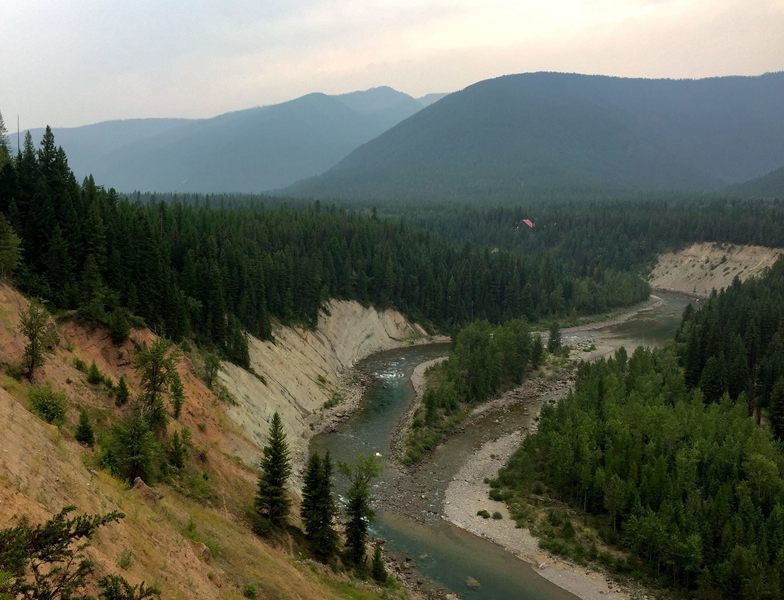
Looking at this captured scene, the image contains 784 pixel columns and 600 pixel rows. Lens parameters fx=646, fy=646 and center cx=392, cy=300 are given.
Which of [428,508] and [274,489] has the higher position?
[274,489]

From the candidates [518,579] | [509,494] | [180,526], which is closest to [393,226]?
[509,494]

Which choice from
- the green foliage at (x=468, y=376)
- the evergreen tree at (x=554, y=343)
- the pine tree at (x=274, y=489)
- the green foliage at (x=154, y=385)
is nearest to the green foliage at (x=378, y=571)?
the pine tree at (x=274, y=489)

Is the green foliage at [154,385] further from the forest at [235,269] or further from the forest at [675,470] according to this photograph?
the forest at [675,470]

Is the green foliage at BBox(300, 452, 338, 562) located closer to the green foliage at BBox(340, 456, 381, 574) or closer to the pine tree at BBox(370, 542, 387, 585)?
the green foliage at BBox(340, 456, 381, 574)

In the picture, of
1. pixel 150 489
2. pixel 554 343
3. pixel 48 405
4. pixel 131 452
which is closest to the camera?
pixel 150 489

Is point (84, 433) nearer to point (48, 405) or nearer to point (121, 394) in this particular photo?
point (48, 405)

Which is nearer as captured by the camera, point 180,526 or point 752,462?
point 180,526

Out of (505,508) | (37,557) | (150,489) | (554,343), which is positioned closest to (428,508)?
(505,508)

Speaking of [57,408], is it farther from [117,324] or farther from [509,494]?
[509,494]
